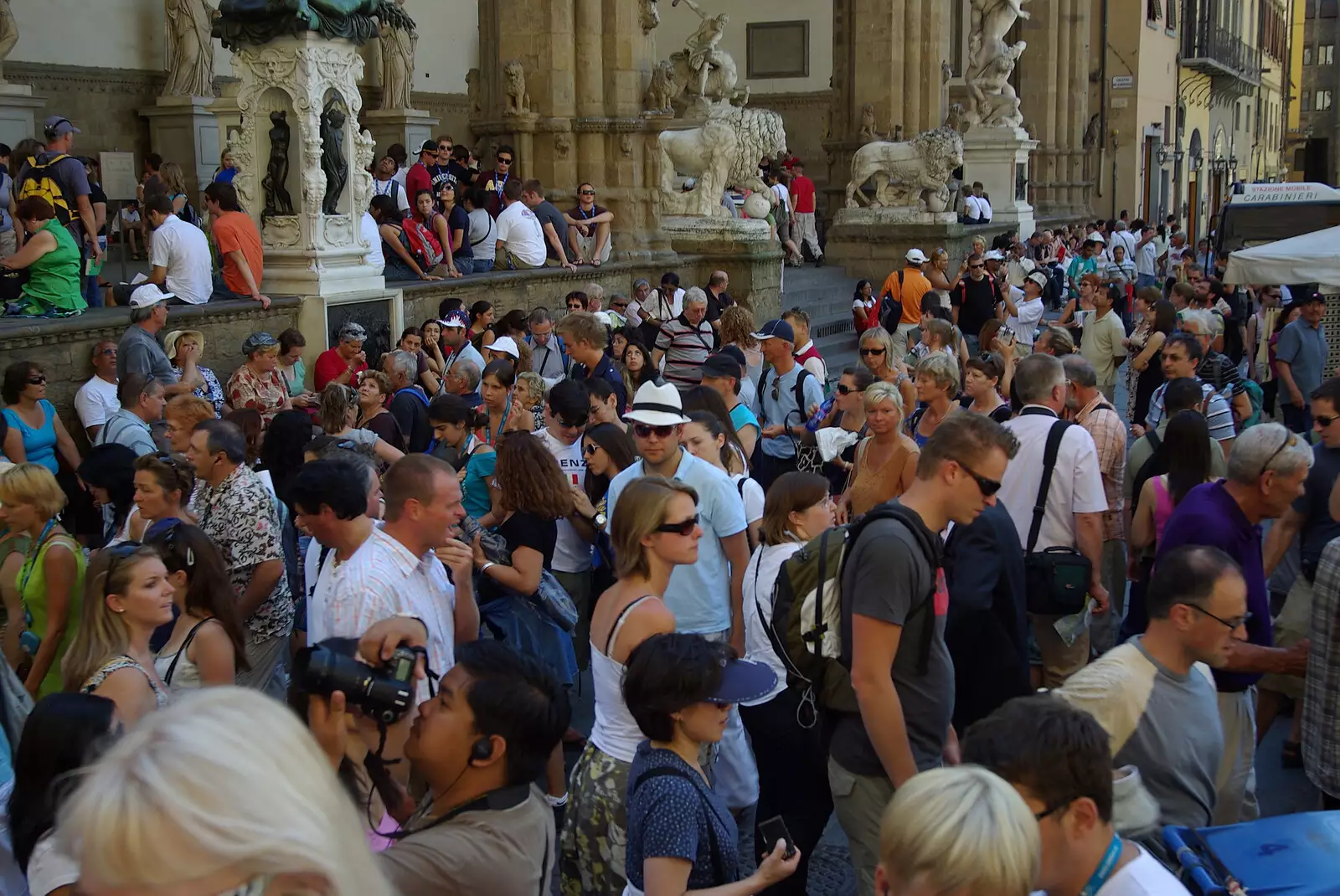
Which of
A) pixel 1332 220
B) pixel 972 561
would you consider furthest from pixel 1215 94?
pixel 972 561

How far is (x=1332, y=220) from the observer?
67.5 feet

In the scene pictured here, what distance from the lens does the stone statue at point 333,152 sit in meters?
11.2

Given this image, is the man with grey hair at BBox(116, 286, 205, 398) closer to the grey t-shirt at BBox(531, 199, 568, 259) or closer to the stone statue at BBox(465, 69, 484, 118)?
the grey t-shirt at BBox(531, 199, 568, 259)

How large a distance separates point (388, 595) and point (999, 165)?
25.0 m

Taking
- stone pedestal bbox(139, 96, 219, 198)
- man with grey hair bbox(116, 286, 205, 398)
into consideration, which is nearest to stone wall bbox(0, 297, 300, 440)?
man with grey hair bbox(116, 286, 205, 398)

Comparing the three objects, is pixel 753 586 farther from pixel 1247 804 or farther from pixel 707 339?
pixel 707 339

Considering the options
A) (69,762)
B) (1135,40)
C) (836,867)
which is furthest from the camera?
(1135,40)

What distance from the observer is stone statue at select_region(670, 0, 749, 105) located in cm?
1772

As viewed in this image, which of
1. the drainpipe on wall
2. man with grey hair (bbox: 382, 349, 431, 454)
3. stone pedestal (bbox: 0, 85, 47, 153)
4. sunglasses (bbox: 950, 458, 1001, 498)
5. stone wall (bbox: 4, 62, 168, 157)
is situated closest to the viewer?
sunglasses (bbox: 950, 458, 1001, 498)

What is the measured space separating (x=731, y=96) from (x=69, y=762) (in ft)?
53.6

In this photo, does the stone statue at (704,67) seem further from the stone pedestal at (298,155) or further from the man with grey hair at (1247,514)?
the man with grey hair at (1247,514)

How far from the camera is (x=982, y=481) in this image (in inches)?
160

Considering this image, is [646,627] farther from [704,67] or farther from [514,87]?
[704,67]

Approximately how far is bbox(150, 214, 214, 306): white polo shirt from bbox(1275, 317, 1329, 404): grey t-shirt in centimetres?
864
